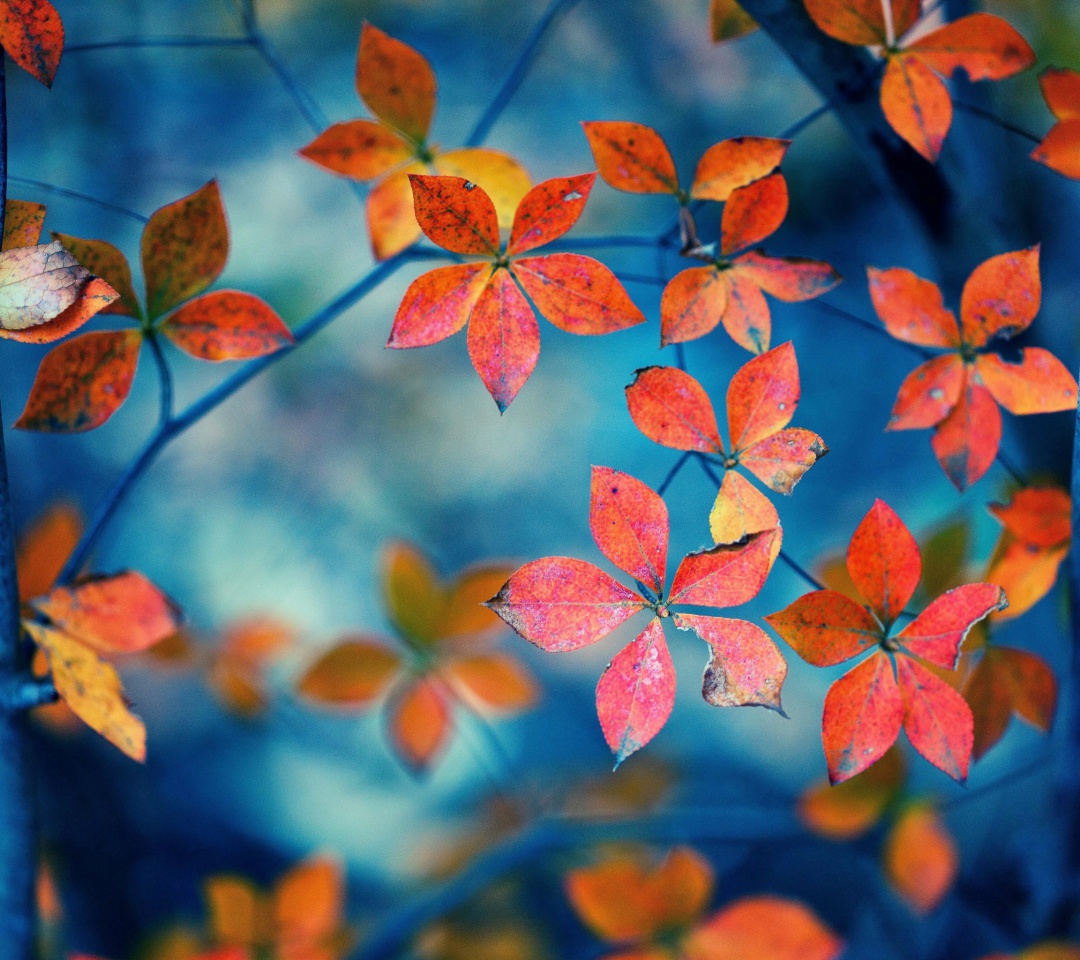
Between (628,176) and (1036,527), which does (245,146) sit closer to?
(628,176)

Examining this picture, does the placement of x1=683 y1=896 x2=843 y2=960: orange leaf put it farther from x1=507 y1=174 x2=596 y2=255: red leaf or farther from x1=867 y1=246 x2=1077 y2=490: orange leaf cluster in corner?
x1=507 y1=174 x2=596 y2=255: red leaf

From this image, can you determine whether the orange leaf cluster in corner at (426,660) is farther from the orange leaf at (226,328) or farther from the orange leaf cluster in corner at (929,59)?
the orange leaf cluster in corner at (929,59)

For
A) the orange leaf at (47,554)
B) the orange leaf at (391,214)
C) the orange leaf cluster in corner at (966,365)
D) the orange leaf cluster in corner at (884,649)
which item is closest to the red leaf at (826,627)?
the orange leaf cluster in corner at (884,649)

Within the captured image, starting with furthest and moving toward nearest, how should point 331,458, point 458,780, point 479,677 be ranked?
point 331,458, point 458,780, point 479,677

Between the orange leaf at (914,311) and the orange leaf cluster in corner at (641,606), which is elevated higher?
the orange leaf at (914,311)

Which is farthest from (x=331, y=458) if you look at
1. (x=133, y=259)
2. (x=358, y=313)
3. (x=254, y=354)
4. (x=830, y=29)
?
(x=830, y=29)

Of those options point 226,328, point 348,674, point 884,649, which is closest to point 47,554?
point 348,674

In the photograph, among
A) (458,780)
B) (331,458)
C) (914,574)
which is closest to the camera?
(914,574)
